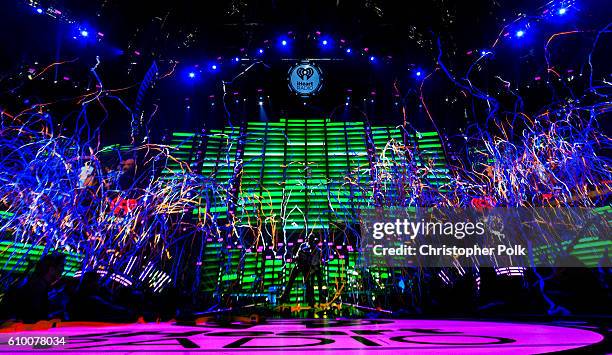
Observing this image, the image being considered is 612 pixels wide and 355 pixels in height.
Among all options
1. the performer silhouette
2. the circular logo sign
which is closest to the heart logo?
the circular logo sign

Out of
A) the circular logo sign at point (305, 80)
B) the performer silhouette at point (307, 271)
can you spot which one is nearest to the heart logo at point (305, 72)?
the circular logo sign at point (305, 80)

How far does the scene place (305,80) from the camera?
2173 cm

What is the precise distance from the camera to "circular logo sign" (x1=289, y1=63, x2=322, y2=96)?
21672 mm

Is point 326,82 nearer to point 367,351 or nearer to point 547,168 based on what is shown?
point 547,168

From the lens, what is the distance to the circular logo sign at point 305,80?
21672 mm

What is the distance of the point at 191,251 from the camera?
37.0 ft

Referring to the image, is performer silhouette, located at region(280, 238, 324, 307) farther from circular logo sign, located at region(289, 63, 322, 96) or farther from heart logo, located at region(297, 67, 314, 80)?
heart logo, located at region(297, 67, 314, 80)

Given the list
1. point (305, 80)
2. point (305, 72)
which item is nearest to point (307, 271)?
point (305, 80)

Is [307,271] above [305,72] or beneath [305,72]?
beneath

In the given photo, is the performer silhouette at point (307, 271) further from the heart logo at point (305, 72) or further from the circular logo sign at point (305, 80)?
the heart logo at point (305, 72)

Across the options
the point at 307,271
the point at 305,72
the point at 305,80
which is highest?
the point at 305,72

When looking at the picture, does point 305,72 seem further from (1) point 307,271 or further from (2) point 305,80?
(1) point 307,271

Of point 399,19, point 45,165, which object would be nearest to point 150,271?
point 45,165

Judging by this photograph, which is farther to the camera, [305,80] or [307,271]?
[305,80]
